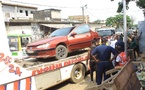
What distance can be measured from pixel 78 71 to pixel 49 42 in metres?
1.79

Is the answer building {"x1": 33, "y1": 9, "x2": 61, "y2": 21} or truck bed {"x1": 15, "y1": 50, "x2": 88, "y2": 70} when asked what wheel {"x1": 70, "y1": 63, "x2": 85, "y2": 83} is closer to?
truck bed {"x1": 15, "y1": 50, "x2": 88, "y2": 70}

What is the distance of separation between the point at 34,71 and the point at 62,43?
2182mm

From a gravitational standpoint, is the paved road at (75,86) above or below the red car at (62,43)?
below

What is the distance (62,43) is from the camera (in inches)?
291

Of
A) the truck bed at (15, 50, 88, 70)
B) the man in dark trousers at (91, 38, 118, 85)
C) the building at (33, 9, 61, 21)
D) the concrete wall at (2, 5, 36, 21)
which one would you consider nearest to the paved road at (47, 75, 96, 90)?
the truck bed at (15, 50, 88, 70)

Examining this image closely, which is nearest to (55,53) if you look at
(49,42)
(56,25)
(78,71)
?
(49,42)

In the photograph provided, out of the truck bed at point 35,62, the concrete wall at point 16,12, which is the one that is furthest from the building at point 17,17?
the truck bed at point 35,62

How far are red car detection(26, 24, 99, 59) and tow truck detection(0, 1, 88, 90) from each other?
1.46 ft

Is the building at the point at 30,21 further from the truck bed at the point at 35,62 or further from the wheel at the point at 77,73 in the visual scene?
the wheel at the point at 77,73

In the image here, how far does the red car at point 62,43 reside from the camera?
22.2 ft

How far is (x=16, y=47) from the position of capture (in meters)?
9.40

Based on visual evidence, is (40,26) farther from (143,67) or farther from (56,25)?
(143,67)

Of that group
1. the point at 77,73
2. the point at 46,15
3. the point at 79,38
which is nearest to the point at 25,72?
the point at 77,73

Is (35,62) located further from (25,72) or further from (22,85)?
(22,85)
